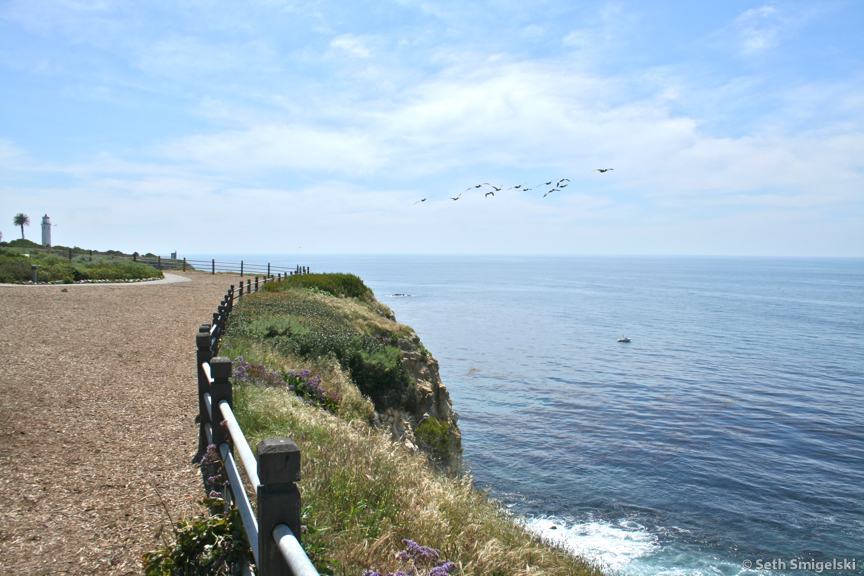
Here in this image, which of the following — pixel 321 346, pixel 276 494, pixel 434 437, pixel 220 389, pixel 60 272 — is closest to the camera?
pixel 276 494

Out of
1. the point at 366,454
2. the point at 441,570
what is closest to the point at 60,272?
the point at 366,454

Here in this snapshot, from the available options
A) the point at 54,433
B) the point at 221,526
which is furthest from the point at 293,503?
the point at 54,433

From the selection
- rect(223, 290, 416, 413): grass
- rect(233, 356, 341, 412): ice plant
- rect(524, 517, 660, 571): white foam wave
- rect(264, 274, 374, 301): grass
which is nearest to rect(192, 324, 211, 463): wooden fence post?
rect(233, 356, 341, 412): ice plant

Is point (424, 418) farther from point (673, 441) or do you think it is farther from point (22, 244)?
point (22, 244)

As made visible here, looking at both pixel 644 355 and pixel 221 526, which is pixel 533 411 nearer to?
pixel 644 355

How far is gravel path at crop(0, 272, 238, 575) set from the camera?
17.7 feet

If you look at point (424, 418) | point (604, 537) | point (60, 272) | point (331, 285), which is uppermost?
point (60, 272)

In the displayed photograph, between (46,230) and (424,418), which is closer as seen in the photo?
(424,418)

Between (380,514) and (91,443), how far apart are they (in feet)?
15.3

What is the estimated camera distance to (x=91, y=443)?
8117 mm

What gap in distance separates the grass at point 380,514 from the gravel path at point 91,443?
129cm

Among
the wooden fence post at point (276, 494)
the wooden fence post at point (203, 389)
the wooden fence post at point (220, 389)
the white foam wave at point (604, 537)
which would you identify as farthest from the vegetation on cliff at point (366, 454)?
the white foam wave at point (604, 537)

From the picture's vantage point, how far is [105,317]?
66.6 feet

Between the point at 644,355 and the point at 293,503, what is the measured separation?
4375 cm
